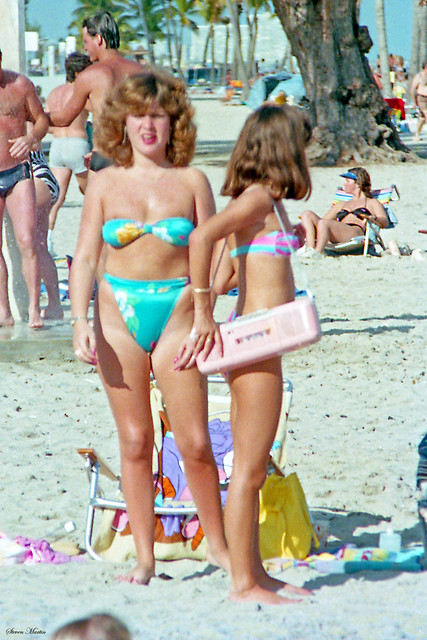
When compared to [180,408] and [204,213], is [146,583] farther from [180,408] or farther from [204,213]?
[204,213]

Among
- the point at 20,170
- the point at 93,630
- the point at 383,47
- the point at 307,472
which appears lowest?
the point at 307,472

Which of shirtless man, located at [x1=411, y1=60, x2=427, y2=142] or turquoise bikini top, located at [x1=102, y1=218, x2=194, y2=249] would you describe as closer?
turquoise bikini top, located at [x1=102, y1=218, x2=194, y2=249]

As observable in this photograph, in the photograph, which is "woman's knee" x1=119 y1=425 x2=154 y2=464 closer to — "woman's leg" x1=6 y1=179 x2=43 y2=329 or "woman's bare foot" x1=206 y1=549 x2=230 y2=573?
"woman's bare foot" x1=206 y1=549 x2=230 y2=573

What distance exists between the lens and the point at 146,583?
10.8 feet

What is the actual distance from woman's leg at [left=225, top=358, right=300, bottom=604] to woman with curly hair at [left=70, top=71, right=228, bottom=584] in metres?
0.20

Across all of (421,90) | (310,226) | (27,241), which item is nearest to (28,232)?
(27,241)

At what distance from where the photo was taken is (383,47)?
31.9 metres

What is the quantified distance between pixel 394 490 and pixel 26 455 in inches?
71.9

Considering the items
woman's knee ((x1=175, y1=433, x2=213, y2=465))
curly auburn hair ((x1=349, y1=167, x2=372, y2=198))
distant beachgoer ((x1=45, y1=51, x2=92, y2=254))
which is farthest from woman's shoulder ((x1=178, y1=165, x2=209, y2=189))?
curly auburn hair ((x1=349, y1=167, x2=372, y2=198))

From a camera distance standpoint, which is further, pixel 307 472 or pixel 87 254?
pixel 307 472

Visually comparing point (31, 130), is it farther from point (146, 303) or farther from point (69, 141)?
point (146, 303)

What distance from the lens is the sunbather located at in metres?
10.5

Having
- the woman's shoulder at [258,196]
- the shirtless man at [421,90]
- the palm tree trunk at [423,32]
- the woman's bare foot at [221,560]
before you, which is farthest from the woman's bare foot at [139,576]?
the palm tree trunk at [423,32]

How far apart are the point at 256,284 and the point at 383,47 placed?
30742 millimetres
